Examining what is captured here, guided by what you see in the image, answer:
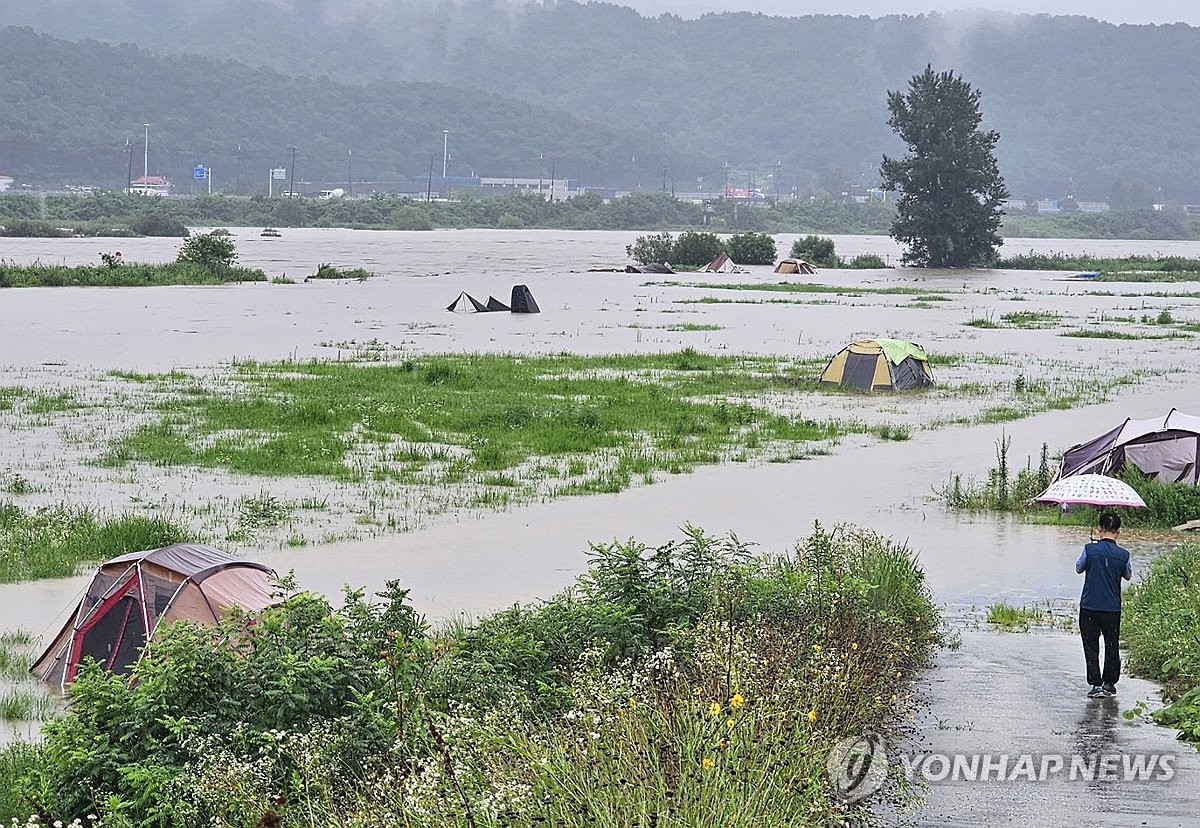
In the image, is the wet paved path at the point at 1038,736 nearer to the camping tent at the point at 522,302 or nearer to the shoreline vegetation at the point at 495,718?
the shoreline vegetation at the point at 495,718

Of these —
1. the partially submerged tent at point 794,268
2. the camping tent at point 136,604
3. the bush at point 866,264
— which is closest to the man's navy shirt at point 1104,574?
the camping tent at point 136,604

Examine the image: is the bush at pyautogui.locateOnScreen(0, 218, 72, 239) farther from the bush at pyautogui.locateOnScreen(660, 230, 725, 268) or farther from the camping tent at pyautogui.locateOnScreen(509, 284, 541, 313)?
the camping tent at pyautogui.locateOnScreen(509, 284, 541, 313)

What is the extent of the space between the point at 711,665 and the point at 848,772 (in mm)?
955

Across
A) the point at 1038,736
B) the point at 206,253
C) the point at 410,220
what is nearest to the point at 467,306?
the point at 206,253

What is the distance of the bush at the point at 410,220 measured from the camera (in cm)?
18675

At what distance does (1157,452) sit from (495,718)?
44.1 feet

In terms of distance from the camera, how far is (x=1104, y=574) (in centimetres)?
1045

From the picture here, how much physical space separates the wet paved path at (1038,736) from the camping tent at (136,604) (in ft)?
17.2

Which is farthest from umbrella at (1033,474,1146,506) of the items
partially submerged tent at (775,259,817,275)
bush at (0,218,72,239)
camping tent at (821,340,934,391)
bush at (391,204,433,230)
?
bush at (391,204,433,230)

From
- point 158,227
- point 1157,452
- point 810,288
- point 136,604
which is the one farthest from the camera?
point 158,227

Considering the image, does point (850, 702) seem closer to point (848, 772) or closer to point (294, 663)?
point (848, 772)

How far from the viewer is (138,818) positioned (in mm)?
7586

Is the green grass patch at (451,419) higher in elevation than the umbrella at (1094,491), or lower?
lower

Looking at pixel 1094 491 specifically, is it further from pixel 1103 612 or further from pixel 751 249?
pixel 751 249
